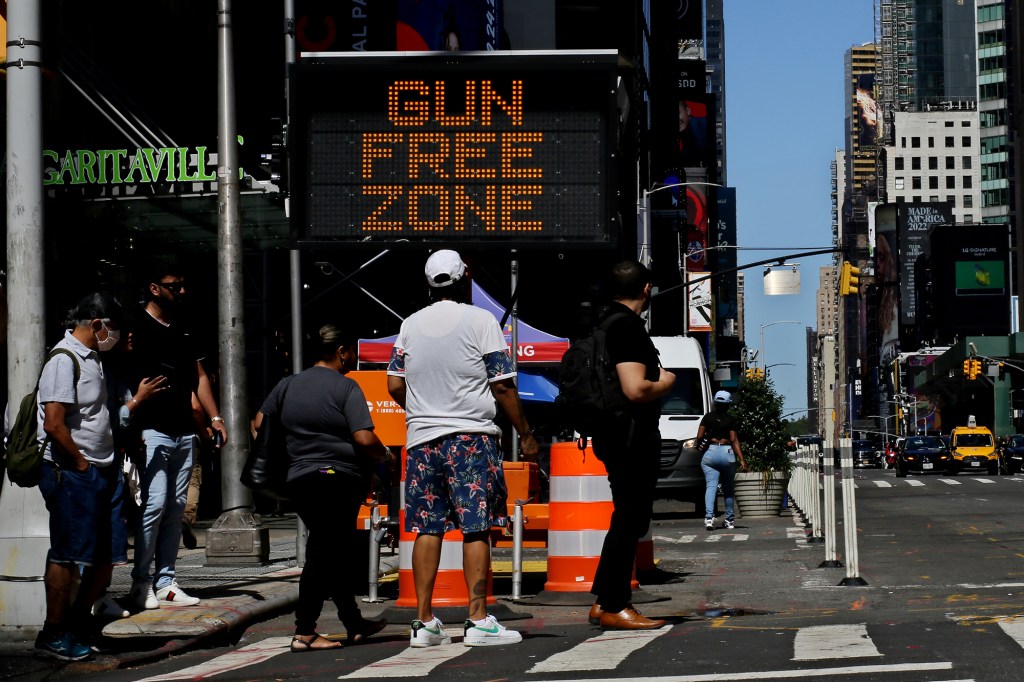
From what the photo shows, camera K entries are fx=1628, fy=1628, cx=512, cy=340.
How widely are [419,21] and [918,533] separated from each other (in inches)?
895

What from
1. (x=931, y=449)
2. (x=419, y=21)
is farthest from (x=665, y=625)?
(x=931, y=449)

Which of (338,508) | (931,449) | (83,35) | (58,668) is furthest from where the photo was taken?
(931,449)

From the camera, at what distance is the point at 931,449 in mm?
61969

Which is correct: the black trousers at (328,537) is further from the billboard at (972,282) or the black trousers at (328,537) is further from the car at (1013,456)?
the billboard at (972,282)

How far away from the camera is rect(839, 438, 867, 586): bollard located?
11.3 m

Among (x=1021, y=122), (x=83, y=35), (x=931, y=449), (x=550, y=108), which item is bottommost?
(x=931, y=449)

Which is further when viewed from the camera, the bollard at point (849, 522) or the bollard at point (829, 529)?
the bollard at point (829, 529)

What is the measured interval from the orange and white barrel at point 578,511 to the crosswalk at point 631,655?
1.92m

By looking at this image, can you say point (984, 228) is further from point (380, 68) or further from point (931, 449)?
point (380, 68)

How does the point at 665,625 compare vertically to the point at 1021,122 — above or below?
below

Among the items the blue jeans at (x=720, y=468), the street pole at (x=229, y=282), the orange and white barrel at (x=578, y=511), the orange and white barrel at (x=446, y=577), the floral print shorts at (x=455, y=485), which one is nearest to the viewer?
the floral print shorts at (x=455, y=485)

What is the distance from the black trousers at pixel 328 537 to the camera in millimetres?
8273

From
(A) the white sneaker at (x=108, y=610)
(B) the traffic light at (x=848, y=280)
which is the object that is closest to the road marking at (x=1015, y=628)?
(A) the white sneaker at (x=108, y=610)

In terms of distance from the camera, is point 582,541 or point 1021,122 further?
point 1021,122
